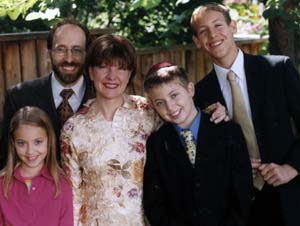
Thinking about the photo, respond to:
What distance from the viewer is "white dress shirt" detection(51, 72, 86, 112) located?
314 cm

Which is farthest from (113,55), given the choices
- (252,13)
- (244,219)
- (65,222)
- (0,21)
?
(252,13)

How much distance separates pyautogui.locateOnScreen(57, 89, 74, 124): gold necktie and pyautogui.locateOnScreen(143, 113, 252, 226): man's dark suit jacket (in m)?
0.47

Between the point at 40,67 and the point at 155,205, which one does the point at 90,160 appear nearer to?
the point at 155,205

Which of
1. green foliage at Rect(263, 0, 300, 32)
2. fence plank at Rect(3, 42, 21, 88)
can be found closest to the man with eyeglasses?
fence plank at Rect(3, 42, 21, 88)

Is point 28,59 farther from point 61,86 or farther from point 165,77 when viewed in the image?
point 165,77

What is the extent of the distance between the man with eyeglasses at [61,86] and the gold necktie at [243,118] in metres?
0.73

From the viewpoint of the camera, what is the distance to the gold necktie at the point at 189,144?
2.92m

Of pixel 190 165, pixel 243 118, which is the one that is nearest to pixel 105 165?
pixel 190 165

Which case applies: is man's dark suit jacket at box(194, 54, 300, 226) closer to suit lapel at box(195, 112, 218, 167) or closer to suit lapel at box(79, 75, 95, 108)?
suit lapel at box(195, 112, 218, 167)

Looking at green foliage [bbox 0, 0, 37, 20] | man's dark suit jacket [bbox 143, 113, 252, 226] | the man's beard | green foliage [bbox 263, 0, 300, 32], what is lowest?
man's dark suit jacket [bbox 143, 113, 252, 226]

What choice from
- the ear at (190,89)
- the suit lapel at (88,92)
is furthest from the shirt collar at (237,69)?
the suit lapel at (88,92)

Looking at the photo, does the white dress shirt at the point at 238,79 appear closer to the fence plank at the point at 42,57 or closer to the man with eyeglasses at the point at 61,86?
the man with eyeglasses at the point at 61,86

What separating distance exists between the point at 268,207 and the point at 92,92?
109 cm

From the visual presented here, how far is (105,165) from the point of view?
2.84 m
